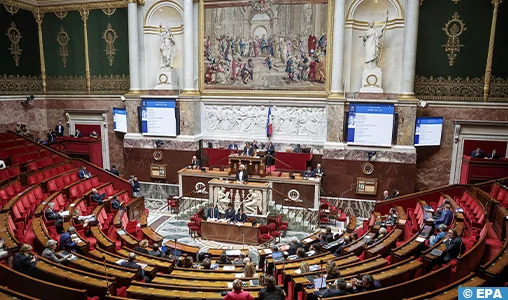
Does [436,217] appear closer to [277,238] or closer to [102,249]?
[277,238]

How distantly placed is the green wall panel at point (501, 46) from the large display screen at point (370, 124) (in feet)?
15.1

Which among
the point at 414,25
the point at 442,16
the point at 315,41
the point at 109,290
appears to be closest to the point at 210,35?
the point at 315,41

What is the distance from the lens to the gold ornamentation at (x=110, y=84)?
18953mm

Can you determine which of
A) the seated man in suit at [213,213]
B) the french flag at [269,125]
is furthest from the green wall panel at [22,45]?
the seated man in suit at [213,213]

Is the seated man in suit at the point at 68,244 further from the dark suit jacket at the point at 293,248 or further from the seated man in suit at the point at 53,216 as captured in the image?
the dark suit jacket at the point at 293,248

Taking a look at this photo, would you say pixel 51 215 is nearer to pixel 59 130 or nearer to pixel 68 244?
pixel 68 244

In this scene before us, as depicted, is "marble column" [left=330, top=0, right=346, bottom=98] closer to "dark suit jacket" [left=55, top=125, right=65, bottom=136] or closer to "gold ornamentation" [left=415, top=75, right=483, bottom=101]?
"gold ornamentation" [left=415, top=75, right=483, bottom=101]

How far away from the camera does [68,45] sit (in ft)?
63.9

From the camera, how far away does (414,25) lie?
14.8 meters

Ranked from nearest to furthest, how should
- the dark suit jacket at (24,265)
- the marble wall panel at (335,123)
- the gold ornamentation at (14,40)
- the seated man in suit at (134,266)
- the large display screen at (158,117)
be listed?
the dark suit jacket at (24,265)
the seated man in suit at (134,266)
the marble wall panel at (335,123)
the large display screen at (158,117)
the gold ornamentation at (14,40)

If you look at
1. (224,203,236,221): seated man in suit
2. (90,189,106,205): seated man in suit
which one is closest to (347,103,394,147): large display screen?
(224,203,236,221): seated man in suit

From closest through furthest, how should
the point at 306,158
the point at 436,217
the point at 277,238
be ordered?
the point at 436,217, the point at 277,238, the point at 306,158

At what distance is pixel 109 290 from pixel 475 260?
7.26m

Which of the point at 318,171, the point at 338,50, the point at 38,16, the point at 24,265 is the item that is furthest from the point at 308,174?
the point at 38,16
